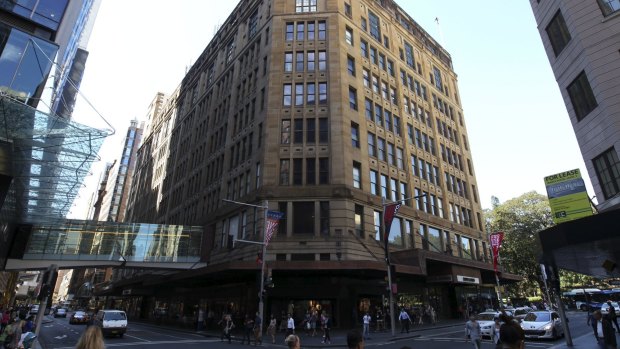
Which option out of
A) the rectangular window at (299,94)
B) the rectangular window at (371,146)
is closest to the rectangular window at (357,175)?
the rectangular window at (371,146)

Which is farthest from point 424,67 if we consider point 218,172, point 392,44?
point 218,172

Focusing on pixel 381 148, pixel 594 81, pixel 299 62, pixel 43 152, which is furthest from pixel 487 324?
pixel 299 62

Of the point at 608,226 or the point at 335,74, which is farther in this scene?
the point at 335,74

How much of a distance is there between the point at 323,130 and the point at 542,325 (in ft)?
74.6

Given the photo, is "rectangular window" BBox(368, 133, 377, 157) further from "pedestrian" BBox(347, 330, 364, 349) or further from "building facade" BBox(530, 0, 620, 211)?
"pedestrian" BBox(347, 330, 364, 349)

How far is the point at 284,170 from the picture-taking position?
34375 millimetres

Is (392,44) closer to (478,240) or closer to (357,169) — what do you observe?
(357,169)

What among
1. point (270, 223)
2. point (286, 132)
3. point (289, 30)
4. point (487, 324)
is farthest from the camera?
point (289, 30)

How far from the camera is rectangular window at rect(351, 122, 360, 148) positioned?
36031mm

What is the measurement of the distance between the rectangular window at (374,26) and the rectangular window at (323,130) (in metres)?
16.6

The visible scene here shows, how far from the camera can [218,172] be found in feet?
147

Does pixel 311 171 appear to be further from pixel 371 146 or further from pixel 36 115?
pixel 36 115

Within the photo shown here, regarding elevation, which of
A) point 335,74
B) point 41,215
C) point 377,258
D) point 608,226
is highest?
point 335,74

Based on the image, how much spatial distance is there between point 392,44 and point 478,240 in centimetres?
2788
